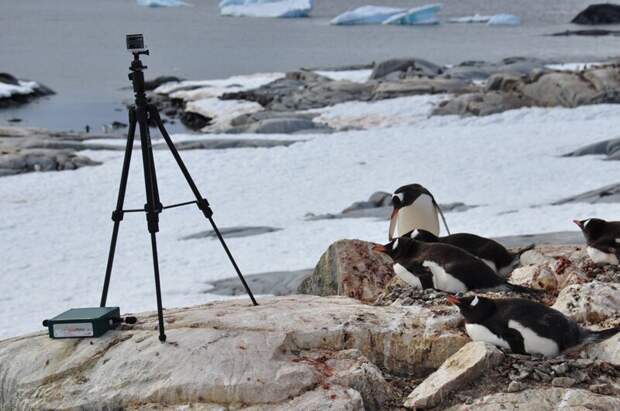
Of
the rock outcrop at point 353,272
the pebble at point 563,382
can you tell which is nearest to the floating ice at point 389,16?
the rock outcrop at point 353,272

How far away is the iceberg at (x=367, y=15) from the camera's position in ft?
215

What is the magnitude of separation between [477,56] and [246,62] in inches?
480

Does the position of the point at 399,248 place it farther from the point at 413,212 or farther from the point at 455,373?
the point at 413,212

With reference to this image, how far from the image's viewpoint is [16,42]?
63.6 metres

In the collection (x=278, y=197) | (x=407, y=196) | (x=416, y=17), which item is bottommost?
(x=278, y=197)

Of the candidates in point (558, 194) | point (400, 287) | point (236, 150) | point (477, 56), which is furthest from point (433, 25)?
point (400, 287)

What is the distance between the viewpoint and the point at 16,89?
3709cm

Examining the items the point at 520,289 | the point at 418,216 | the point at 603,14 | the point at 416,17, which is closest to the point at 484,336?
the point at 520,289

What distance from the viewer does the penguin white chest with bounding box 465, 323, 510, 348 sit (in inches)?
185

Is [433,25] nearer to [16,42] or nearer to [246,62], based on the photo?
[246,62]

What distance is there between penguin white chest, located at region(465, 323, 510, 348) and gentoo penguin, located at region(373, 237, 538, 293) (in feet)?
2.70

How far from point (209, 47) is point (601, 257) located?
170 feet

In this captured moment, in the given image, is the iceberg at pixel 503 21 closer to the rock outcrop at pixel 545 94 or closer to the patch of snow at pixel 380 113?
the rock outcrop at pixel 545 94

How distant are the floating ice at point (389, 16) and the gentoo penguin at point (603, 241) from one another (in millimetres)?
58687
